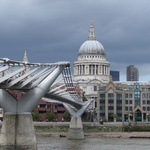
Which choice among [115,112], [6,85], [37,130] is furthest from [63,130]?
[6,85]

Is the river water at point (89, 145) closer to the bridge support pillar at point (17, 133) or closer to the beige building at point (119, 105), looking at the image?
the bridge support pillar at point (17, 133)

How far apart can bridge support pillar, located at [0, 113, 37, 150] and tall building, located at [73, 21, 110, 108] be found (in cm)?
11942

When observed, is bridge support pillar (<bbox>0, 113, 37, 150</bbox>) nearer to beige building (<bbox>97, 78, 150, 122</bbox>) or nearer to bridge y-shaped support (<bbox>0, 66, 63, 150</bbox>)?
bridge y-shaped support (<bbox>0, 66, 63, 150</bbox>)

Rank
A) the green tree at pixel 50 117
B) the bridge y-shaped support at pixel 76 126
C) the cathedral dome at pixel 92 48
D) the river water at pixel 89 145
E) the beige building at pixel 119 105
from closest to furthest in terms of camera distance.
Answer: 1. the river water at pixel 89 145
2. the bridge y-shaped support at pixel 76 126
3. the green tree at pixel 50 117
4. the beige building at pixel 119 105
5. the cathedral dome at pixel 92 48

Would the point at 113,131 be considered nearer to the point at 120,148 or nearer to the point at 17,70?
the point at 120,148

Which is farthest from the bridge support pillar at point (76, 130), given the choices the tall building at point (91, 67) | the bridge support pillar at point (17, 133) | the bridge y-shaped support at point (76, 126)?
the tall building at point (91, 67)

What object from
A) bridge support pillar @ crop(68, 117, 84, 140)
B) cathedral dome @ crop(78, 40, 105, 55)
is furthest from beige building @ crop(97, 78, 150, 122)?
bridge support pillar @ crop(68, 117, 84, 140)

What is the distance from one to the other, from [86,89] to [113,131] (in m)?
47.6

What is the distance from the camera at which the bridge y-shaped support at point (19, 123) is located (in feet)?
169

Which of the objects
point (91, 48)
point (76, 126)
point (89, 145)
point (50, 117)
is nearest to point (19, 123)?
point (89, 145)

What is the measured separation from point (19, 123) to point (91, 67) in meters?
133

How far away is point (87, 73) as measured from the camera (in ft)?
601

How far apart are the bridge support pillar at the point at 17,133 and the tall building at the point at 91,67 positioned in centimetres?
11942

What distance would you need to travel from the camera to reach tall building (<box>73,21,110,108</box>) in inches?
6929
